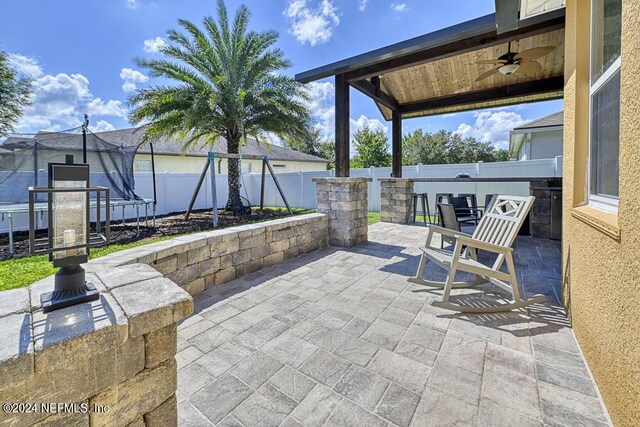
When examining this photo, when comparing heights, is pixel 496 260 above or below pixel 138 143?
below

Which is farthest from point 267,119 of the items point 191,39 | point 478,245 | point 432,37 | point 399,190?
point 478,245

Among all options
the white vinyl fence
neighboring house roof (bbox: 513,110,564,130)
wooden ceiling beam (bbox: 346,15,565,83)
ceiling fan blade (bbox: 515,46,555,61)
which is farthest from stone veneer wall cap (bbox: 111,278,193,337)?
neighboring house roof (bbox: 513,110,564,130)

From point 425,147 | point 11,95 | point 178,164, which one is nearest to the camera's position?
point 11,95

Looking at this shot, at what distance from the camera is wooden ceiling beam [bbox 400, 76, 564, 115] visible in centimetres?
568

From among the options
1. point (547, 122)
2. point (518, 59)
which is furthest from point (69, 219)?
point (547, 122)

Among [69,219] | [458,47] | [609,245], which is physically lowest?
[609,245]

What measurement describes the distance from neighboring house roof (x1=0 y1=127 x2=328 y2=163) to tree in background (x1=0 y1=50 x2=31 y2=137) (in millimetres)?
2049

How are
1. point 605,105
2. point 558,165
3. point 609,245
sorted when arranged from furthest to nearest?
1. point 558,165
2. point 605,105
3. point 609,245

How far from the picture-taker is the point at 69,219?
3.80ft

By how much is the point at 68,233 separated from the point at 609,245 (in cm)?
245

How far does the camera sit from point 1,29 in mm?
6801

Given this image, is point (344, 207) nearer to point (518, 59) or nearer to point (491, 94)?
point (518, 59)

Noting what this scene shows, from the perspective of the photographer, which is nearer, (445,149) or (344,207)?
(344,207)

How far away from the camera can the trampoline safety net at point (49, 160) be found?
532cm
